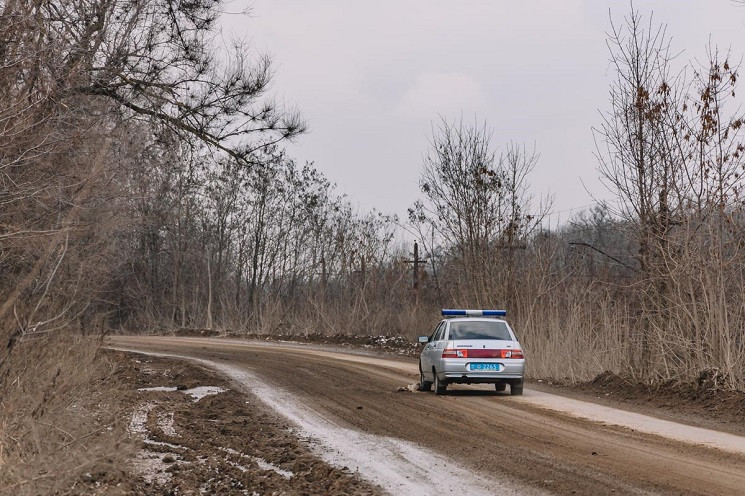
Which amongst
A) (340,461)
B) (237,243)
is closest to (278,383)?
(340,461)

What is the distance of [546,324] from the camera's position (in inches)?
982

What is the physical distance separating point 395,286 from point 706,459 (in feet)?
109

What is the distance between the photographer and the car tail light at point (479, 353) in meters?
19.7

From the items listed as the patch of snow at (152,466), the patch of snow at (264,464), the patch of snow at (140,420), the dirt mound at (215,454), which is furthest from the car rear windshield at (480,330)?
the patch of snow at (152,466)

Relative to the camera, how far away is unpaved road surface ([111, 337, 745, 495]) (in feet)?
29.3

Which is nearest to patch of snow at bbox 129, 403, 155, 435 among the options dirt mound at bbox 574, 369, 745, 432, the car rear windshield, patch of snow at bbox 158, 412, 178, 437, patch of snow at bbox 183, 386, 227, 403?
patch of snow at bbox 158, 412, 178, 437

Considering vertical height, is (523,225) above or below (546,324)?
above

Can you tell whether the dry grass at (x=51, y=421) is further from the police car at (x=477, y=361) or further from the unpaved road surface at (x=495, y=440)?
the police car at (x=477, y=361)

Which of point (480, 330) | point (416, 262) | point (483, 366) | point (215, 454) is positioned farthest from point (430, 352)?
point (416, 262)

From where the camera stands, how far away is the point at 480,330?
67.7ft

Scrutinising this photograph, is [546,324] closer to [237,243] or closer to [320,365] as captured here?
[320,365]

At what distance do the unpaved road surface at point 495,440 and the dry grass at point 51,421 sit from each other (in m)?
2.69

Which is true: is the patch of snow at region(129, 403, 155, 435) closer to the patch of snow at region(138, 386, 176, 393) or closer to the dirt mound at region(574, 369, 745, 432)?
the patch of snow at region(138, 386, 176, 393)

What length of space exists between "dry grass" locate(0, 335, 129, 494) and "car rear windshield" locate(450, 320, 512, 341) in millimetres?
8535
